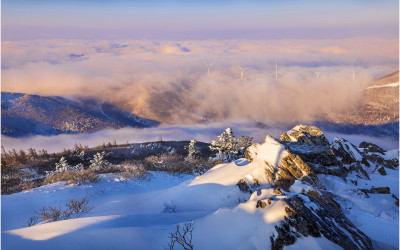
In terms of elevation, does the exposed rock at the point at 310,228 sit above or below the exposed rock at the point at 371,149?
above

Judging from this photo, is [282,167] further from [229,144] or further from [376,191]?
[229,144]

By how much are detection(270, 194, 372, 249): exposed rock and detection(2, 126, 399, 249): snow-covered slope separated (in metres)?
0.02

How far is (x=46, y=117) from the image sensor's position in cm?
14362

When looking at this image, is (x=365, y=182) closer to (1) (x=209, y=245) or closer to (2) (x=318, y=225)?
(2) (x=318, y=225)

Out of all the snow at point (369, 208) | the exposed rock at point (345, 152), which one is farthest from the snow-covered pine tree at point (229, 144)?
the snow at point (369, 208)

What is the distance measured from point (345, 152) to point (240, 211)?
13981mm

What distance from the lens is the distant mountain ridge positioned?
13125 cm

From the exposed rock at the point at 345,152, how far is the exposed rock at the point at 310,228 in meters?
11.5

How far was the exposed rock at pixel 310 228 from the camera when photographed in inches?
226

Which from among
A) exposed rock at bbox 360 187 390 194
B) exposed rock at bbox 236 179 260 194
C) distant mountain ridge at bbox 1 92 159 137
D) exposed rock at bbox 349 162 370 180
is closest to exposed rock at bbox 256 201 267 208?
exposed rock at bbox 236 179 260 194

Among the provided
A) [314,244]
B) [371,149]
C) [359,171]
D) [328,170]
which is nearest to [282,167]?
[328,170]

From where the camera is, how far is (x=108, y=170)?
2070 cm

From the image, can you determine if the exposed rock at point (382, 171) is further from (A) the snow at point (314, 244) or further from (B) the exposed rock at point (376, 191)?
(A) the snow at point (314, 244)

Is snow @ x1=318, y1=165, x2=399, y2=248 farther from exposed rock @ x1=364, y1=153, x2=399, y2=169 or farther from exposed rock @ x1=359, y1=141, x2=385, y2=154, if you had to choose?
exposed rock @ x1=359, y1=141, x2=385, y2=154
